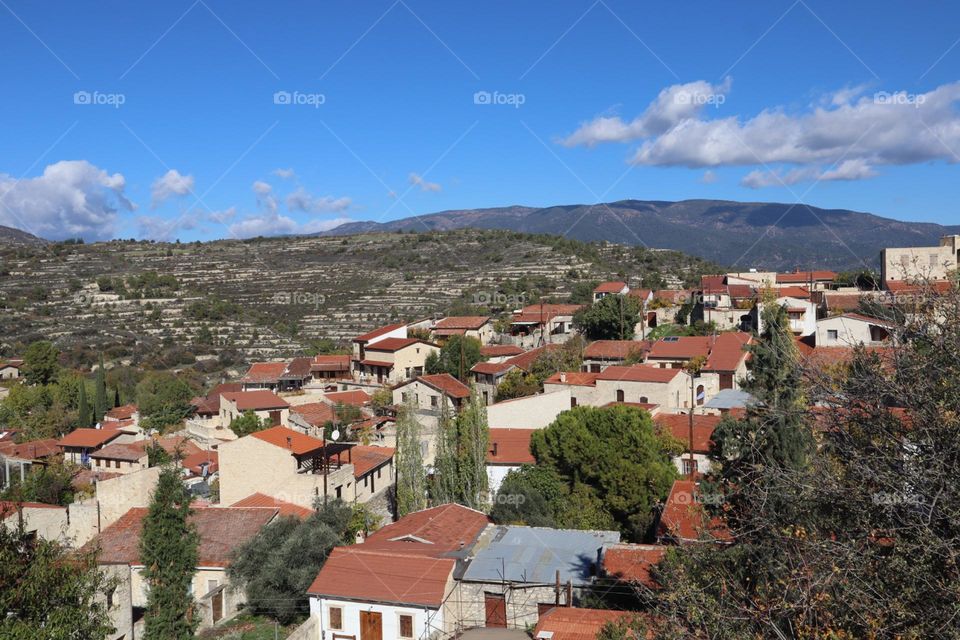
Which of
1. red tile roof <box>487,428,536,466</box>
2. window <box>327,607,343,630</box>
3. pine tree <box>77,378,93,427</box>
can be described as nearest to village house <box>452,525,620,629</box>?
window <box>327,607,343,630</box>

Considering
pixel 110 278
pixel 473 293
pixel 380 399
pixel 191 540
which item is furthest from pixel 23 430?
pixel 110 278

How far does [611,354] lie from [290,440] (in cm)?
1808

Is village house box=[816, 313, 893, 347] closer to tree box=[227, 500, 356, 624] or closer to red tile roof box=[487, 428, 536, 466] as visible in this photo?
red tile roof box=[487, 428, 536, 466]

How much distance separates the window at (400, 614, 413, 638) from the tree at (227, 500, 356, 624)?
9.61 feet

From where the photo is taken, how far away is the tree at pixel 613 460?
20.2m

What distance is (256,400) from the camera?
34.9 metres

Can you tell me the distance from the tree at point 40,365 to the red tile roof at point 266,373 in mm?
13192

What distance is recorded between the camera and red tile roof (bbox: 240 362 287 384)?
42.2m

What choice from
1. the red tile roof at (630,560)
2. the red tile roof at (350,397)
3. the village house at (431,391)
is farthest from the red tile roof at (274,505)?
the red tile roof at (350,397)

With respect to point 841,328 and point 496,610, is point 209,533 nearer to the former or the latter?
point 496,610

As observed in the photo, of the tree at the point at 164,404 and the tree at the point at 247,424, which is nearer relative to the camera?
the tree at the point at 247,424

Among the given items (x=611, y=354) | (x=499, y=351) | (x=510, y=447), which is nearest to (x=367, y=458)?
(x=510, y=447)

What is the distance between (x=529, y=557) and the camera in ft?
49.7

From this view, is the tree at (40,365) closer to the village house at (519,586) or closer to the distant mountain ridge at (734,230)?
the village house at (519,586)
